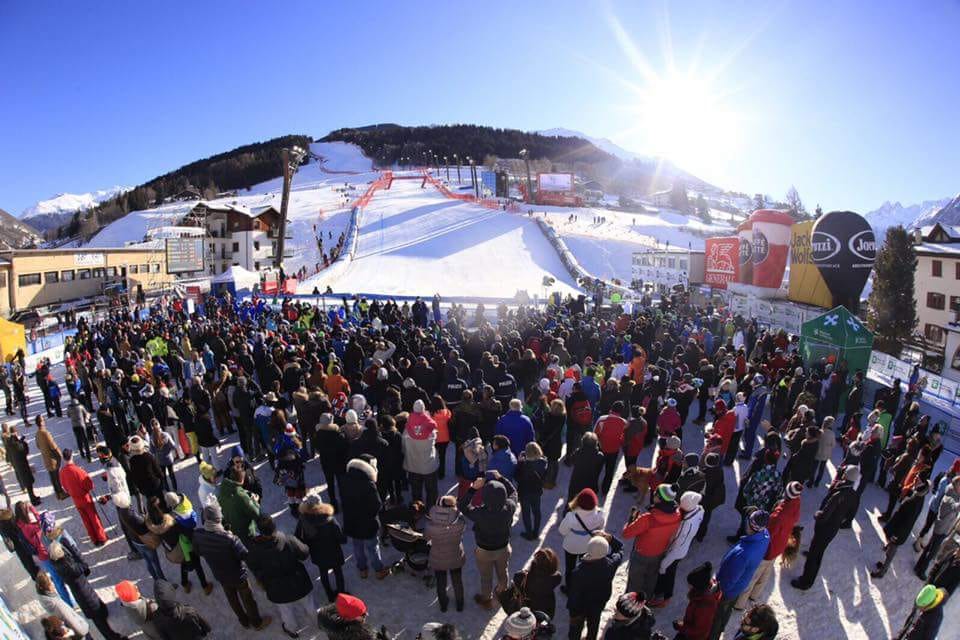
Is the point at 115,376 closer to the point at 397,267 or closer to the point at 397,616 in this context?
the point at 397,616

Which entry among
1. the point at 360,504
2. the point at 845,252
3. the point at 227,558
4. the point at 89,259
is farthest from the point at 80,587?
the point at 89,259

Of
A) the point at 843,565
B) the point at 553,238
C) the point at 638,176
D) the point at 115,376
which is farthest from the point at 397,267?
the point at 638,176

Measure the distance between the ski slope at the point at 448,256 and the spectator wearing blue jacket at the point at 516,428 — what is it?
67.0 ft

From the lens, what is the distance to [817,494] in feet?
24.0

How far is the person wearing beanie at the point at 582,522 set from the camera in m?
4.40

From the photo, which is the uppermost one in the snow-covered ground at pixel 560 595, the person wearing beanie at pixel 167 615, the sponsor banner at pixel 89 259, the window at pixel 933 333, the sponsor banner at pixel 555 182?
the sponsor banner at pixel 555 182

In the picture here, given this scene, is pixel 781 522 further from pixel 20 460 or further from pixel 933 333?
pixel 933 333

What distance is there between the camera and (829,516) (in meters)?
5.07

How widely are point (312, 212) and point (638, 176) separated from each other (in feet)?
321

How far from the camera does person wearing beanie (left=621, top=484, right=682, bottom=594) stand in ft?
14.7

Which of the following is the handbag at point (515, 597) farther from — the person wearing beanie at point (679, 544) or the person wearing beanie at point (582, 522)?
the person wearing beanie at point (679, 544)

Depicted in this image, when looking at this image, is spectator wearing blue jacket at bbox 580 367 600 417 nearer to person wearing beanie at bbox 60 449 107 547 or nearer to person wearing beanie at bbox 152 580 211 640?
person wearing beanie at bbox 152 580 211 640

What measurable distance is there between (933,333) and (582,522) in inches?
1309

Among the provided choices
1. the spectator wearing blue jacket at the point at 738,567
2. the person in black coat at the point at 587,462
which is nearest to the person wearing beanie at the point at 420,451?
the person in black coat at the point at 587,462
